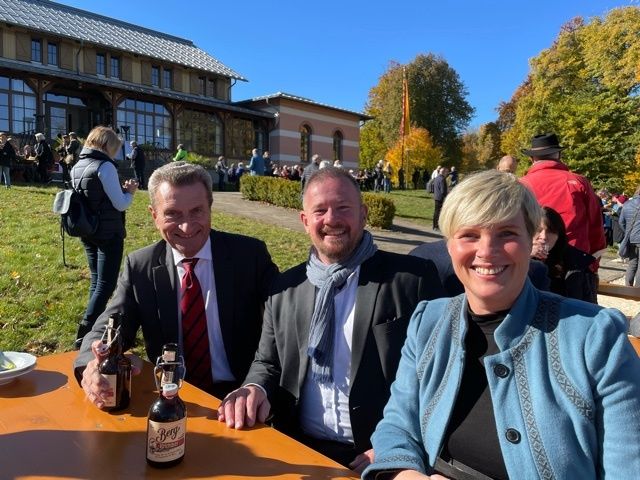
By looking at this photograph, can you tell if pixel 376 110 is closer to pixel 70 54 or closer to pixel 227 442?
pixel 70 54

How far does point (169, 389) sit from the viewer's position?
1.52 metres

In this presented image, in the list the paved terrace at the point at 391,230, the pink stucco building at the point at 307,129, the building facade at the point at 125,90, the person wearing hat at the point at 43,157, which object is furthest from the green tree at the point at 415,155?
the person wearing hat at the point at 43,157

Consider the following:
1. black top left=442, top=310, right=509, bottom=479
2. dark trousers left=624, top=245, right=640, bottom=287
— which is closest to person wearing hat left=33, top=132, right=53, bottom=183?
dark trousers left=624, top=245, right=640, bottom=287

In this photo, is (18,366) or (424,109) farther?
(424,109)

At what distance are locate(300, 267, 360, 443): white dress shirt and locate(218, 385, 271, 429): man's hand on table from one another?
0.31m

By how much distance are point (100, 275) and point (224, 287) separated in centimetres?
259

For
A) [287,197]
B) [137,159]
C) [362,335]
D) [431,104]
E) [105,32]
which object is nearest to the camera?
[362,335]

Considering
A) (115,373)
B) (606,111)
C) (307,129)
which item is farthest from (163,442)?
(307,129)

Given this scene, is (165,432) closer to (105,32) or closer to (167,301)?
(167,301)

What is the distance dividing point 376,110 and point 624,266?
38650 mm

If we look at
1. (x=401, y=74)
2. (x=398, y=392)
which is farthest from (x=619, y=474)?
(x=401, y=74)

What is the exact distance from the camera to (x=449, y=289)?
2.88m

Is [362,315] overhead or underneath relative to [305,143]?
underneath

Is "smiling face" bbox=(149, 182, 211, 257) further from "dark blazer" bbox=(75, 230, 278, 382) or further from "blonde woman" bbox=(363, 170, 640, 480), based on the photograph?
"blonde woman" bbox=(363, 170, 640, 480)
